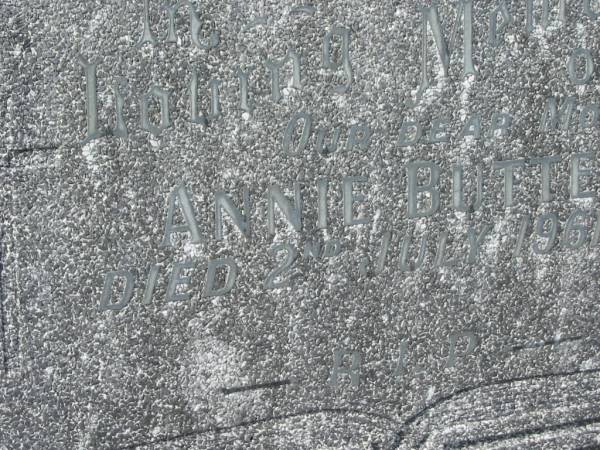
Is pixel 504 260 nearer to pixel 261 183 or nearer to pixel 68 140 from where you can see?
pixel 261 183

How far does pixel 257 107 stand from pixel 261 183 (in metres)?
0.13

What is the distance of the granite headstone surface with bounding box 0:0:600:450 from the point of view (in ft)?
4.12

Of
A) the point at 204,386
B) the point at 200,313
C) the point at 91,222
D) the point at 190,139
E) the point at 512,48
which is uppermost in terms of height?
the point at 512,48

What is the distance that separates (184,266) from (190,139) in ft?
0.70

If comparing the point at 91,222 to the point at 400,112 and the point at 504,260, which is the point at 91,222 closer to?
the point at 400,112

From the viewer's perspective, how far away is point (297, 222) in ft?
4.50

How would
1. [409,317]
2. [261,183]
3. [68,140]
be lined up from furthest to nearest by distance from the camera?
1. [409,317]
2. [261,183]
3. [68,140]

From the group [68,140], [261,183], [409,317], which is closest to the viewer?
[68,140]

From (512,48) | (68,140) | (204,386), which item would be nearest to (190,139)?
(68,140)

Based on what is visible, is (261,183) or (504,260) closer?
(261,183)

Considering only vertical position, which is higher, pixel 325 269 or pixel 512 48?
pixel 512 48

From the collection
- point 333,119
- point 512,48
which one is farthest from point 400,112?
point 512,48

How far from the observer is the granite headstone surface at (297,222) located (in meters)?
1.26

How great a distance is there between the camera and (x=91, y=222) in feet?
4.19
